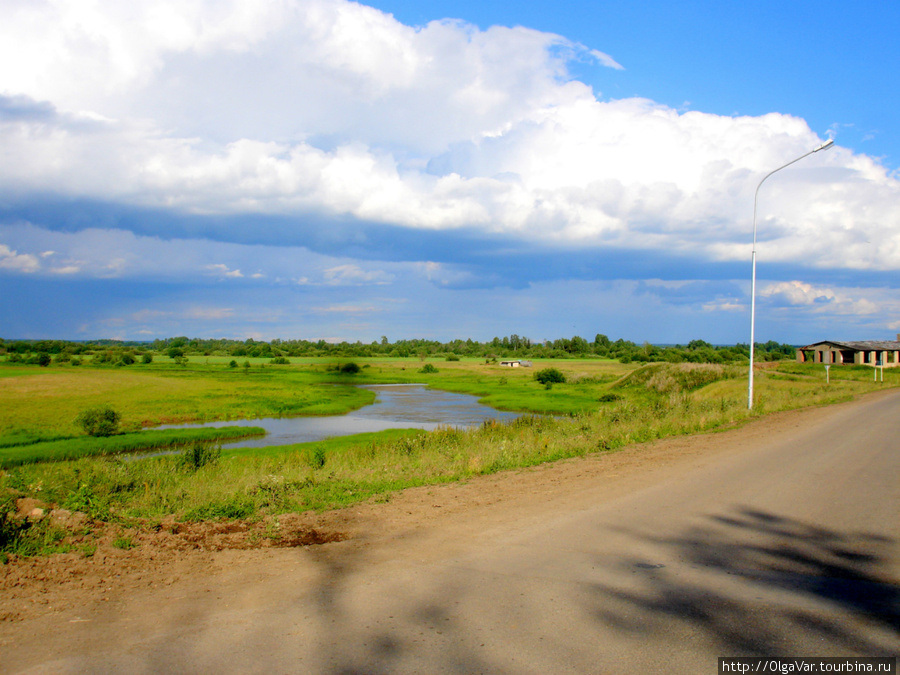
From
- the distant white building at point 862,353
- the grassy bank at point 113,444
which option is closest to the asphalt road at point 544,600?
the grassy bank at point 113,444

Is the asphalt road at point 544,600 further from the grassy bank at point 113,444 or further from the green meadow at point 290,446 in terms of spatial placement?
the grassy bank at point 113,444

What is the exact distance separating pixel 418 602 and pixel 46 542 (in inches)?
196

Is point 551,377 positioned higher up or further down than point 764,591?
further down

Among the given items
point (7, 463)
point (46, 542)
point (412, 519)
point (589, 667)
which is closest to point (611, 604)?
point (589, 667)

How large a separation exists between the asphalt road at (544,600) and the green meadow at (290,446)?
301 centimetres

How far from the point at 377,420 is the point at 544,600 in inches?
1587

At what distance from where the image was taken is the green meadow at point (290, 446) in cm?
966

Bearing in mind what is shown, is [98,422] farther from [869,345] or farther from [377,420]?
[869,345]

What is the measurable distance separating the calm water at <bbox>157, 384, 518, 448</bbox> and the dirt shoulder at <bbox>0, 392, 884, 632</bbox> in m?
24.2

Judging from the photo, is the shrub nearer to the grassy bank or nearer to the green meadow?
the green meadow

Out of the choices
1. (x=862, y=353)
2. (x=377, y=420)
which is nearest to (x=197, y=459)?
(x=377, y=420)

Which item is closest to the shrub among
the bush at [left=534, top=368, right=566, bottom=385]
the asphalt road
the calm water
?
the asphalt road

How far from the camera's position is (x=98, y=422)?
35.4 m

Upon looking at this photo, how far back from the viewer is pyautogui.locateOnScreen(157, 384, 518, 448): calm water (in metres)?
37.1
